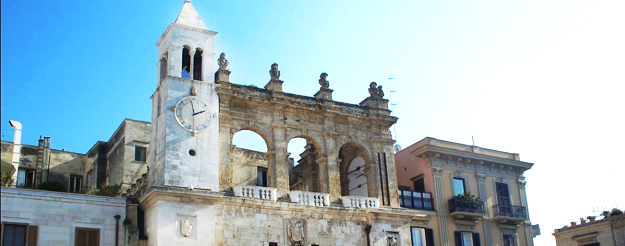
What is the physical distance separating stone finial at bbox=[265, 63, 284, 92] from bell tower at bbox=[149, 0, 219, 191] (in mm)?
3041

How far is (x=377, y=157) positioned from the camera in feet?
120

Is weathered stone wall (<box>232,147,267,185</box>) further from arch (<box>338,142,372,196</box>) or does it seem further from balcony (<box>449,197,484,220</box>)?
balcony (<box>449,197,484,220</box>)

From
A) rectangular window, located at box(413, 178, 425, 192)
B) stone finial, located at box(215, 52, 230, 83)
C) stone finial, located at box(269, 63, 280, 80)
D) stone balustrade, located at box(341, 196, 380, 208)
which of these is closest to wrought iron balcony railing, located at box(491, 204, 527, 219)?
rectangular window, located at box(413, 178, 425, 192)

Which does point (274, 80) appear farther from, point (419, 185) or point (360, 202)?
point (419, 185)

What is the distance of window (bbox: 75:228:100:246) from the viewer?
96.1 ft

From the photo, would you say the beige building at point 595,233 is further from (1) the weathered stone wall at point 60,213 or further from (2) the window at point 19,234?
(2) the window at point 19,234

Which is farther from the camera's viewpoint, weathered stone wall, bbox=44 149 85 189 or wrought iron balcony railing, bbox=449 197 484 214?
weathered stone wall, bbox=44 149 85 189

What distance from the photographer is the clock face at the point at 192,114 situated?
31766 millimetres

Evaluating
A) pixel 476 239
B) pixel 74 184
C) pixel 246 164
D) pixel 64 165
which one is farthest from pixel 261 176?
pixel 476 239

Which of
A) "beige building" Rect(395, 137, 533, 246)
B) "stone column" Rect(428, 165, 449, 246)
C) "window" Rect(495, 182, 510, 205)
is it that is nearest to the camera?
"stone column" Rect(428, 165, 449, 246)

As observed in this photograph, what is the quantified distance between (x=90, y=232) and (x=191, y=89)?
750 centimetres

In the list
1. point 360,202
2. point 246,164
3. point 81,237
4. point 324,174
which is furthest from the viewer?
point 246,164

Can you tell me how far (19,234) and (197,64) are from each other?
1100 centimetres

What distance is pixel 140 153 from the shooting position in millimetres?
39500
